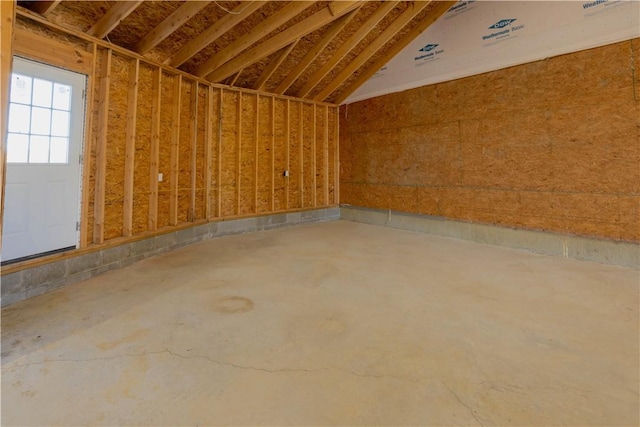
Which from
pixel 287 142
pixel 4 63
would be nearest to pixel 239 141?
pixel 287 142

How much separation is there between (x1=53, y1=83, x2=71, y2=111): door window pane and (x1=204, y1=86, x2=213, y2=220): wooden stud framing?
226 cm

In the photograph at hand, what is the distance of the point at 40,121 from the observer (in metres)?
3.24

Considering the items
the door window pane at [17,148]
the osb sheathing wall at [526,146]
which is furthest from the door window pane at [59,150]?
the osb sheathing wall at [526,146]

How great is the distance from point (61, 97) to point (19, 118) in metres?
0.51

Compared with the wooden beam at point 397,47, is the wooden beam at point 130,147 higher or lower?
lower

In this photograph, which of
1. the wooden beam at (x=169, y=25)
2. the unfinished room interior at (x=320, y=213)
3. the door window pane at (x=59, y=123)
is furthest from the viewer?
the wooden beam at (x=169, y=25)

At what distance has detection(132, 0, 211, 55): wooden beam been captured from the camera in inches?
148

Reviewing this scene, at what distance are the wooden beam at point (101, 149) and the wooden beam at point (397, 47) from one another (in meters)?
4.98

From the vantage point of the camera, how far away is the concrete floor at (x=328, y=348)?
150 cm

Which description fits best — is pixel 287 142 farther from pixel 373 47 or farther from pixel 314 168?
pixel 373 47

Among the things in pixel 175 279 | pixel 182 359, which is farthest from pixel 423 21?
pixel 182 359

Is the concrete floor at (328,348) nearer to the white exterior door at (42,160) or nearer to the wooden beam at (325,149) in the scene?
the white exterior door at (42,160)

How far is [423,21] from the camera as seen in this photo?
5.83 m

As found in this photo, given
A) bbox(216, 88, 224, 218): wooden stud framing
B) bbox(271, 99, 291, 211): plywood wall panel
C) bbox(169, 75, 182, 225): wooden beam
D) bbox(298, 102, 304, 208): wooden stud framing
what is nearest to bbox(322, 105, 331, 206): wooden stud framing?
bbox(298, 102, 304, 208): wooden stud framing
